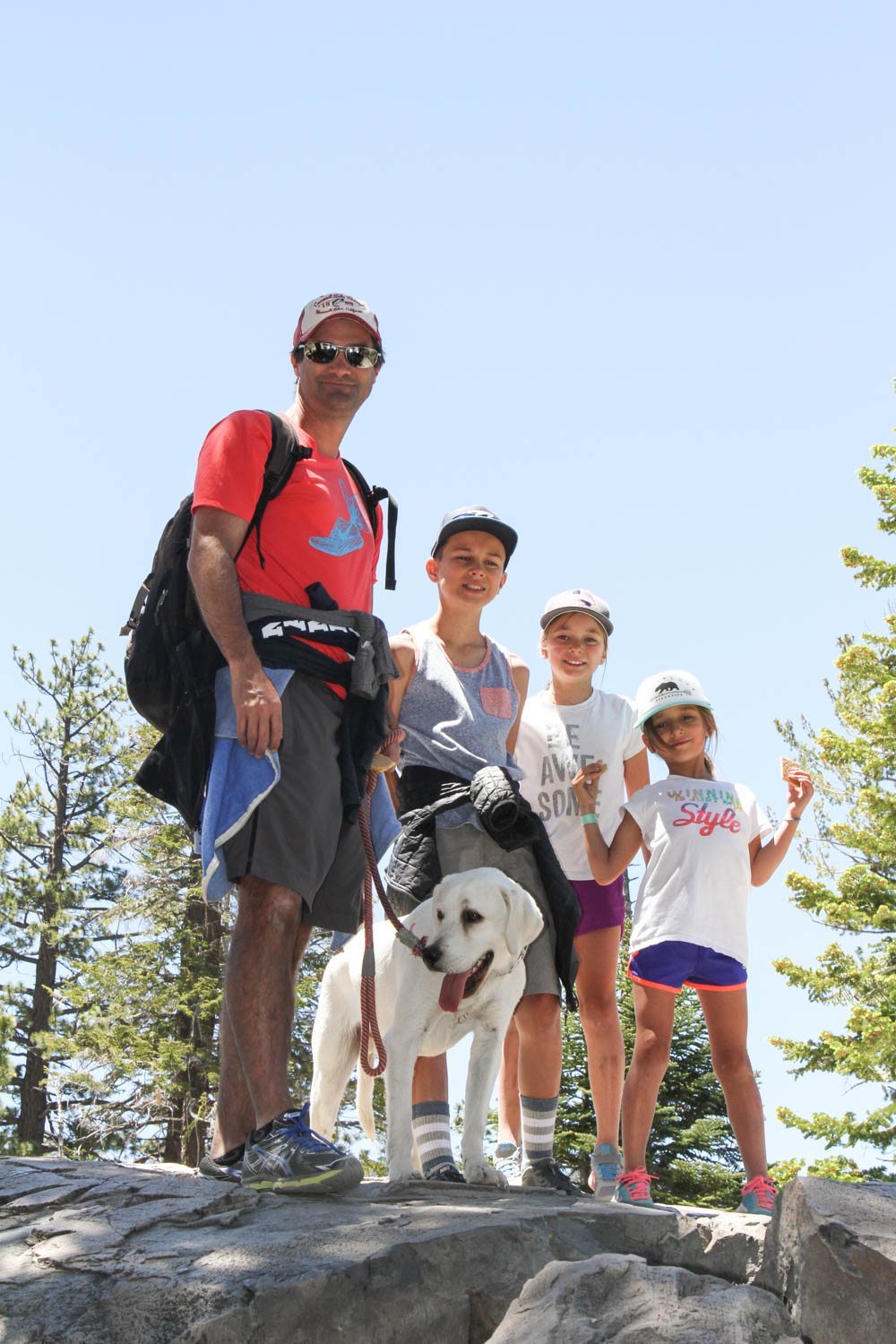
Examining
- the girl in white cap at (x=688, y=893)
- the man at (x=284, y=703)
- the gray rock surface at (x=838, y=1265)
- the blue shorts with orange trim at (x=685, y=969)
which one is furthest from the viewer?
the blue shorts with orange trim at (x=685, y=969)

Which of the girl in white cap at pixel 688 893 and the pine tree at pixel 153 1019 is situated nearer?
the girl in white cap at pixel 688 893

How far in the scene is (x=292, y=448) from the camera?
4797mm

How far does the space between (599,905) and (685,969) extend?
70 cm

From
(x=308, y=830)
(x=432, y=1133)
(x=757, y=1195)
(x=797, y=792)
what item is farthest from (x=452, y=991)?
(x=797, y=792)

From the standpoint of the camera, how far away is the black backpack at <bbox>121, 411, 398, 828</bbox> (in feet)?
15.0

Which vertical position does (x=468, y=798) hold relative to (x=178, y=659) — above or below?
below

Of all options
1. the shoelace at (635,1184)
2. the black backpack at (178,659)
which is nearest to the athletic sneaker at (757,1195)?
the shoelace at (635,1184)

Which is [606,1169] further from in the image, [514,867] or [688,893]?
[514,867]

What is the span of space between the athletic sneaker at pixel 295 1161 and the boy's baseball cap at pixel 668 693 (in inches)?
122

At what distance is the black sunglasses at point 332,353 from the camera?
5.03 meters

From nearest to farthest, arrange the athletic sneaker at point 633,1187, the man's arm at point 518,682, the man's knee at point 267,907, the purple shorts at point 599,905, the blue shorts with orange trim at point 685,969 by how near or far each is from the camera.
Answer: the man's knee at point 267,907
the athletic sneaker at point 633,1187
the blue shorts with orange trim at point 685,969
the man's arm at point 518,682
the purple shorts at point 599,905

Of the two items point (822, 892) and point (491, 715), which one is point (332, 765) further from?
point (822, 892)

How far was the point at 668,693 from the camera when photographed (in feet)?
21.1

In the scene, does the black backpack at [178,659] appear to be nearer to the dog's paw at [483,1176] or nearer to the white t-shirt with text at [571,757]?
the dog's paw at [483,1176]
